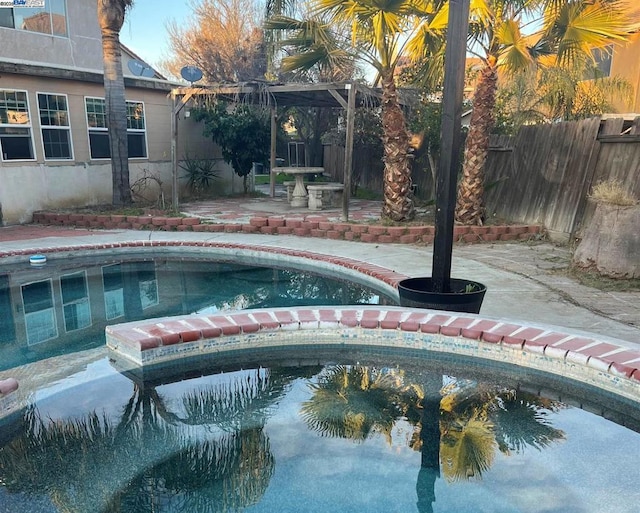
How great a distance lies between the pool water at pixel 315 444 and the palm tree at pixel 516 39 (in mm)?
5504

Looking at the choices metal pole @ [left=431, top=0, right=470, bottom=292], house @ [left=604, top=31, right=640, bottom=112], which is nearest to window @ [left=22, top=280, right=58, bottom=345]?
metal pole @ [left=431, top=0, right=470, bottom=292]

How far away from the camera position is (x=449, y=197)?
4.00m

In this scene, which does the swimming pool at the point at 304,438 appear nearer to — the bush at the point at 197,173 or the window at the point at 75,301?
the window at the point at 75,301

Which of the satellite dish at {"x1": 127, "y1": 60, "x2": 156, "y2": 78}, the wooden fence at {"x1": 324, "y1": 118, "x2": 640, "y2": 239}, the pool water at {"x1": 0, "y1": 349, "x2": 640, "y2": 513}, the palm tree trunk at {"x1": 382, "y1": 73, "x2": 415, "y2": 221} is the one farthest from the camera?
the satellite dish at {"x1": 127, "y1": 60, "x2": 156, "y2": 78}

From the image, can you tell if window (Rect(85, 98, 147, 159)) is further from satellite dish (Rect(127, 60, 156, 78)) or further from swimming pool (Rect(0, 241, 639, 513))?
swimming pool (Rect(0, 241, 639, 513))

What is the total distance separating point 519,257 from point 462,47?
4306mm

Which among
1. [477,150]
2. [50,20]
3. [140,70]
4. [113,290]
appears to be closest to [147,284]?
[113,290]

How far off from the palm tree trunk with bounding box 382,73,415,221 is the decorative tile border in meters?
5.17

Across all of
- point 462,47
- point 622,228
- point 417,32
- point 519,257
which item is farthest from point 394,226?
point 462,47

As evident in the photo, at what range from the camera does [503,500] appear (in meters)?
2.45

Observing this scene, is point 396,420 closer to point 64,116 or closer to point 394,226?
point 394,226

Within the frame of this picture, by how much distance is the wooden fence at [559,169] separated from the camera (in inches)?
289

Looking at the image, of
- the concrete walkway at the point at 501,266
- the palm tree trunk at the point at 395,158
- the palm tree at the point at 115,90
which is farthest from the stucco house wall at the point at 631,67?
the palm tree at the point at 115,90

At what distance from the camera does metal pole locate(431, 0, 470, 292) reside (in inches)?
149
